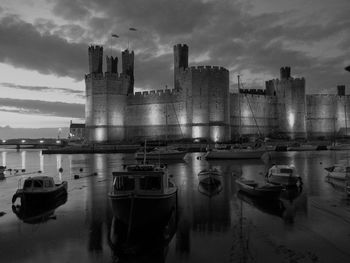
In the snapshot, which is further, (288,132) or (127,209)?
(288,132)

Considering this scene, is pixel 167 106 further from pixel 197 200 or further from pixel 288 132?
pixel 197 200

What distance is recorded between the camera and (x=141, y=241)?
7.51m

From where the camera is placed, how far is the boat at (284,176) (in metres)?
13.8

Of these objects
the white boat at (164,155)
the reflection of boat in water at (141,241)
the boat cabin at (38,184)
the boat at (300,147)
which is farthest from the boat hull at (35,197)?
the boat at (300,147)

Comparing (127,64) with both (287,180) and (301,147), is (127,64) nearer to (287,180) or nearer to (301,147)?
(301,147)

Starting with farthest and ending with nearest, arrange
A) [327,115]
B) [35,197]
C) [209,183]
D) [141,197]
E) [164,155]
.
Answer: [327,115] < [164,155] < [209,183] < [35,197] < [141,197]

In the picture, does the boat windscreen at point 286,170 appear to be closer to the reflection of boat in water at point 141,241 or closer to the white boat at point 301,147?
the reflection of boat in water at point 141,241

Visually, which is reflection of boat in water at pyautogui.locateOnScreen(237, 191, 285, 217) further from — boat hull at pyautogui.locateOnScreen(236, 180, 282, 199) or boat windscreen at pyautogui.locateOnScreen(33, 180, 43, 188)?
boat windscreen at pyautogui.locateOnScreen(33, 180, 43, 188)

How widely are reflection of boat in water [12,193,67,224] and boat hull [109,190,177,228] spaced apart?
2405 mm

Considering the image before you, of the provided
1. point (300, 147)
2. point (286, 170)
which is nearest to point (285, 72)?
point (300, 147)

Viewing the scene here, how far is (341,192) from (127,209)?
25.7ft

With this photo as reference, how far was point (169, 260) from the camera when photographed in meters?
6.62

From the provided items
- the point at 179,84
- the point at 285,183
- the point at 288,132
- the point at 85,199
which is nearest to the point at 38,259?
the point at 85,199

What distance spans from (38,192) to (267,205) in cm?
655
